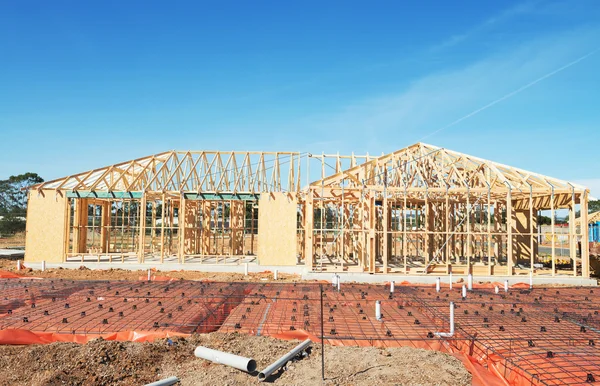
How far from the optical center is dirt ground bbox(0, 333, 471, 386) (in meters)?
5.98

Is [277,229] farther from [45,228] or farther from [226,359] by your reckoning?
[226,359]

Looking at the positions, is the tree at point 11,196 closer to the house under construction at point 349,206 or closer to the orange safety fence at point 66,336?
the house under construction at point 349,206

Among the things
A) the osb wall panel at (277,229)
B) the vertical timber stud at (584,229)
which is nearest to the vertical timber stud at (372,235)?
the osb wall panel at (277,229)

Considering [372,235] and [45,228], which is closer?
[372,235]

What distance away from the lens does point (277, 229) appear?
21266 mm

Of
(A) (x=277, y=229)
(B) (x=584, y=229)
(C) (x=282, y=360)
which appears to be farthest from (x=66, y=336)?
(B) (x=584, y=229)

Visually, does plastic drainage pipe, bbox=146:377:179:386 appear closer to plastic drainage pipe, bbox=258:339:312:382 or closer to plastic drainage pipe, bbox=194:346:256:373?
plastic drainage pipe, bbox=194:346:256:373

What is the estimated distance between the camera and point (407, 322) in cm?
911

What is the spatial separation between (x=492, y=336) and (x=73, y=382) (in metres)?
6.85

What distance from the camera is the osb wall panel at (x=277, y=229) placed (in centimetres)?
2092

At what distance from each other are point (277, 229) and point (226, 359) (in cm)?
1485

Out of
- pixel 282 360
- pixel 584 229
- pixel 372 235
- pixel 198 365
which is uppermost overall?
Answer: pixel 584 229

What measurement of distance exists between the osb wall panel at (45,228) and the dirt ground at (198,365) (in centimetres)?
1570

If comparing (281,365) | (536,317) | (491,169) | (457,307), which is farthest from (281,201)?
(281,365)
